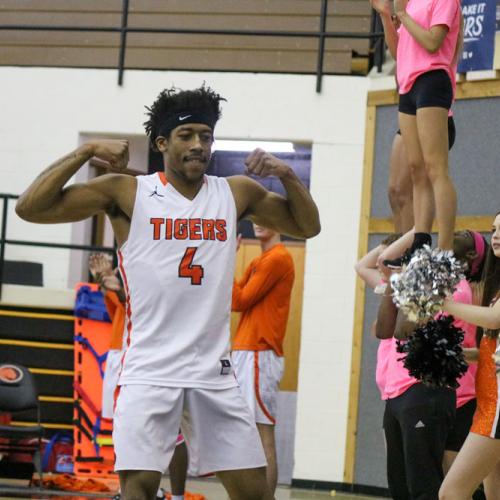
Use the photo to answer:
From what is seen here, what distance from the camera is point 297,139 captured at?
10344 millimetres

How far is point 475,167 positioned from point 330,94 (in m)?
1.59

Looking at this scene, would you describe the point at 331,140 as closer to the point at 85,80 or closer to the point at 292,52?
the point at 292,52

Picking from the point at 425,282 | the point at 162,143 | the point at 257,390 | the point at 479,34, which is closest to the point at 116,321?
the point at 257,390

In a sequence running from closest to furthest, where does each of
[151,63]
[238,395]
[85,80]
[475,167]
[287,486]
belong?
[238,395] → [475,167] → [287,486] → [85,80] → [151,63]

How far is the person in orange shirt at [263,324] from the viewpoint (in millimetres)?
8195

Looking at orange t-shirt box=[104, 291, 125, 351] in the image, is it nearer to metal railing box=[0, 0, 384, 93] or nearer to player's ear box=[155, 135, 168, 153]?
metal railing box=[0, 0, 384, 93]

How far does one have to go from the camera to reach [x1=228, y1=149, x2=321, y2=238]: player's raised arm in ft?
16.0

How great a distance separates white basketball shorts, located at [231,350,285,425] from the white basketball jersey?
11.5 ft

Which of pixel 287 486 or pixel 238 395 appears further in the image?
pixel 287 486

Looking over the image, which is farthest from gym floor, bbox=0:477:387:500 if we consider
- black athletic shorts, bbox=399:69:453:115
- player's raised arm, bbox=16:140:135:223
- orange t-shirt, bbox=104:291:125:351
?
black athletic shorts, bbox=399:69:453:115

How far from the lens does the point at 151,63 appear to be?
1152cm

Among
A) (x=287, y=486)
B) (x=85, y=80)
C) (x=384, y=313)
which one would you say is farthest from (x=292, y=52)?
(x=384, y=313)

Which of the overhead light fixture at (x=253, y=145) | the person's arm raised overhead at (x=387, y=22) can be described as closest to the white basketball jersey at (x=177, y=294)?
the person's arm raised overhead at (x=387, y=22)

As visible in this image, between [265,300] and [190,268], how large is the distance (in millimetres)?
3786
